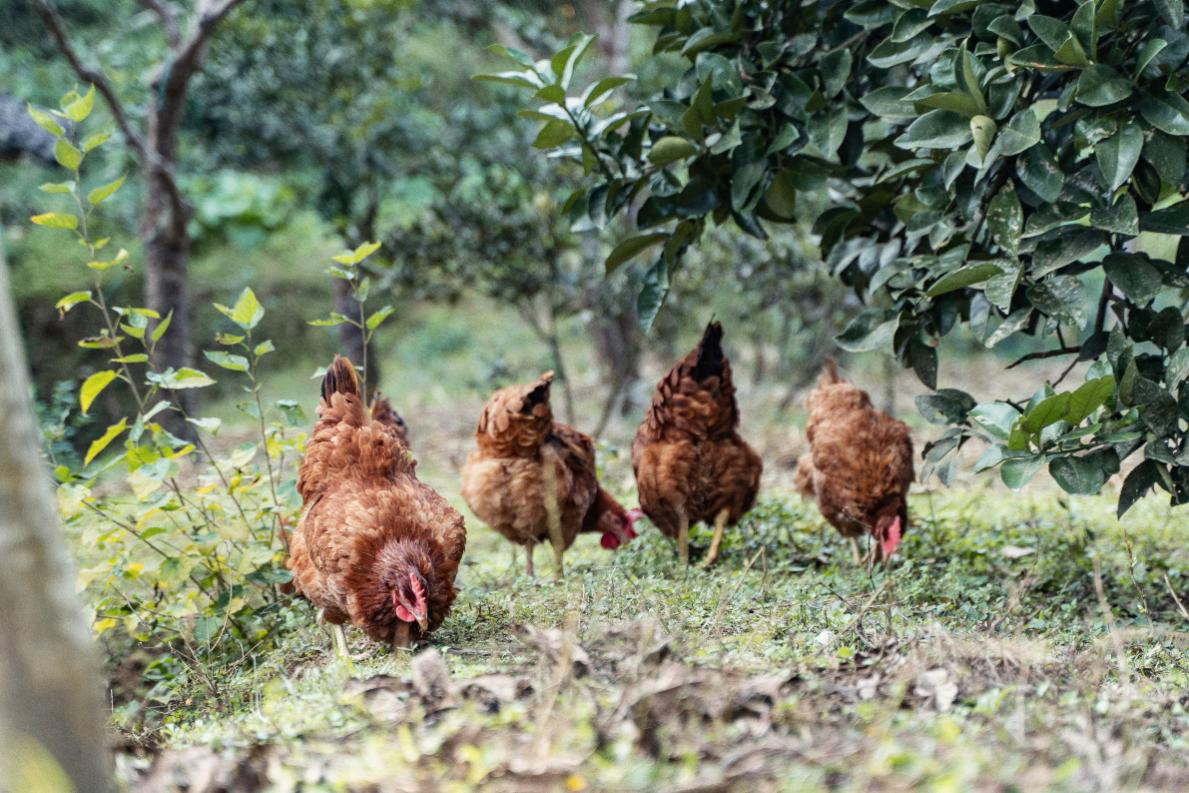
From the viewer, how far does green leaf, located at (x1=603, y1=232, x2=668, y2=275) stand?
4.01 metres

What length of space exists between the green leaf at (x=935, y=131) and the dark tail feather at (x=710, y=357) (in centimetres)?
181

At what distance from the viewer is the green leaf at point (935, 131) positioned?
3.17 metres

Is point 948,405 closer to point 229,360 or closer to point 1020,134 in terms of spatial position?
point 1020,134

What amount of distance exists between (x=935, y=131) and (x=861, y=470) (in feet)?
6.58

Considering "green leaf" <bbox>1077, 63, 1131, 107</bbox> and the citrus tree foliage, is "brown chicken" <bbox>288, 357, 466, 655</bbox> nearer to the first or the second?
the citrus tree foliage

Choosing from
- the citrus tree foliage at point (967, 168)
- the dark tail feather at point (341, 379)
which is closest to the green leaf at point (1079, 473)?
the citrus tree foliage at point (967, 168)

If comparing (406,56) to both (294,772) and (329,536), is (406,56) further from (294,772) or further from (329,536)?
(294,772)

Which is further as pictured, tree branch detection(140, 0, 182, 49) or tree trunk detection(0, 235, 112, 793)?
tree branch detection(140, 0, 182, 49)

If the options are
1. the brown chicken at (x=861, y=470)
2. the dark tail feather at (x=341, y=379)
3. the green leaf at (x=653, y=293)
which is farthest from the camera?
the brown chicken at (x=861, y=470)

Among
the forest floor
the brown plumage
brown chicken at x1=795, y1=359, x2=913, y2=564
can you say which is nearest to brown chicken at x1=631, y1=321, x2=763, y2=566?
brown chicken at x1=795, y1=359, x2=913, y2=564

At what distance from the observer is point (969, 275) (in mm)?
3244

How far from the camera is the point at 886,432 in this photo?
16.3 feet

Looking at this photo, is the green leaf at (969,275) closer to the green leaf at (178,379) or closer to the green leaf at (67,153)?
the green leaf at (178,379)

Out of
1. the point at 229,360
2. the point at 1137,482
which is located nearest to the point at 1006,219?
the point at 1137,482
